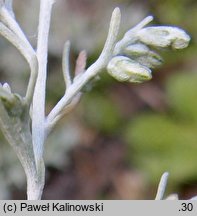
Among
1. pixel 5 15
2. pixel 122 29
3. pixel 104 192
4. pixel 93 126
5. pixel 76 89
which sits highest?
pixel 122 29

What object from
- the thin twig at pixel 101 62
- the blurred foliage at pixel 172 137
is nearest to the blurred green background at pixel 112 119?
the blurred foliage at pixel 172 137

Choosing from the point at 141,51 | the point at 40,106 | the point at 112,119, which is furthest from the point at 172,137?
the point at 40,106

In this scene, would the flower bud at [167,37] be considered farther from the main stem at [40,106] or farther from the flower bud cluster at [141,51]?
the main stem at [40,106]

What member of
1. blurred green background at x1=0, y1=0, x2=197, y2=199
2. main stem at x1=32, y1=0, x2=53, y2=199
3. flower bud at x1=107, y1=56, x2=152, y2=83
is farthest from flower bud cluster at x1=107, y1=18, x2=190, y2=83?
blurred green background at x1=0, y1=0, x2=197, y2=199

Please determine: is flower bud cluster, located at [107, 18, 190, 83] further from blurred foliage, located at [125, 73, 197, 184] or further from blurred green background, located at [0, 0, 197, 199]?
blurred foliage, located at [125, 73, 197, 184]

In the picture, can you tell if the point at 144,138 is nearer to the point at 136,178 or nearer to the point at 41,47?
the point at 136,178

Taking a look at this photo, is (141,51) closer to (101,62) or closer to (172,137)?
(101,62)

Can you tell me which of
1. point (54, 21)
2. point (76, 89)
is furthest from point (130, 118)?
point (76, 89)
